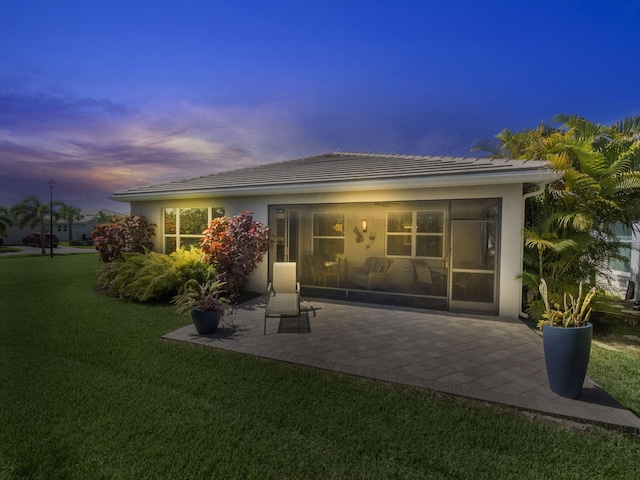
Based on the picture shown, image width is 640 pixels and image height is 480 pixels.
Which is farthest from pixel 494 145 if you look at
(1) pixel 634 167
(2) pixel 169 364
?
(2) pixel 169 364

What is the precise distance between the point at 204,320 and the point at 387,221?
6425mm

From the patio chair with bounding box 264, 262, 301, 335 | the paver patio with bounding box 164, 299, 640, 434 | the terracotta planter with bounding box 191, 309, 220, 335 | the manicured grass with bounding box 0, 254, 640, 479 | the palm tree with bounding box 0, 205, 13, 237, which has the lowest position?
the manicured grass with bounding box 0, 254, 640, 479

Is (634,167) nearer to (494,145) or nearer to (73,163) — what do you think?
(494,145)

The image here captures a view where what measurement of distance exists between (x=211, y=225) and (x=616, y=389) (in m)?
8.88

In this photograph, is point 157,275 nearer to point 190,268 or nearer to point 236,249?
point 190,268

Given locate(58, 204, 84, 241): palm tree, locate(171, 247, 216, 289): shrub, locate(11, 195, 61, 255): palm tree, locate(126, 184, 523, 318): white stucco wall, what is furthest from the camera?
locate(58, 204, 84, 241): palm tree

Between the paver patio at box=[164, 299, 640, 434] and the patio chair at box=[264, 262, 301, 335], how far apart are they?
394mm

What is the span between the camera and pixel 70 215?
161 ft

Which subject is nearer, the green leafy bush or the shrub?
the green leafy bush

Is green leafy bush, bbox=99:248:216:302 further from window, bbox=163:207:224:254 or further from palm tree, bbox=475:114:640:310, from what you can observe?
palm tree, bbox=475:114:640:310

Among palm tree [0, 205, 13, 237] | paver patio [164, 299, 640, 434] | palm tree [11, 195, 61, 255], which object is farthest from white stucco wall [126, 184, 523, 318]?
palm tree [11, 195, 61, 255]

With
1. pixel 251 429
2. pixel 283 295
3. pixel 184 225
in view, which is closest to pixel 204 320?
pixel 283 295

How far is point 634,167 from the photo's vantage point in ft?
22.1

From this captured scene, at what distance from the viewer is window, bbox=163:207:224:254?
11164 mm
